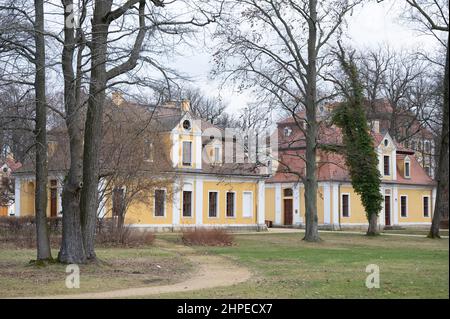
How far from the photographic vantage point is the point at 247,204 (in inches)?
1953

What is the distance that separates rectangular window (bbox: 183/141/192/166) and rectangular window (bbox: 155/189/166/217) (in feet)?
12.4

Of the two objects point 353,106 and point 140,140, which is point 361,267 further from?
point 353,106

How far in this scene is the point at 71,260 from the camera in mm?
19328

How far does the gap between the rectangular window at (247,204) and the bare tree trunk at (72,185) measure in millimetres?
30289

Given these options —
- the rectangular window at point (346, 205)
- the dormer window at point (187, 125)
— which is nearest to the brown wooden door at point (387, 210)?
the rectangular window at point (346, 205)

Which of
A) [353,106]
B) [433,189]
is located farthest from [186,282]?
[433,189]

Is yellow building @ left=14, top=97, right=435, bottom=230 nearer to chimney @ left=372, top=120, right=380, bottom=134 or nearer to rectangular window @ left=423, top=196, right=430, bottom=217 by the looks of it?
rectangular window @ left=423, top=196, right=430, bottom=217

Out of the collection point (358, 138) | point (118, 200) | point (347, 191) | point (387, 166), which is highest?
point (358, 138)

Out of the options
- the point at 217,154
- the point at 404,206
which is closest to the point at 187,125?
the point at 217,154

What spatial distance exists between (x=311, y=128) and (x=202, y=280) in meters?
19.9

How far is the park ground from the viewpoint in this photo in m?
13.4

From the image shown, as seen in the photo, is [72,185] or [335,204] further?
[335,204]

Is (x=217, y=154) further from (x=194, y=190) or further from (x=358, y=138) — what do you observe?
(x=358, y=138)

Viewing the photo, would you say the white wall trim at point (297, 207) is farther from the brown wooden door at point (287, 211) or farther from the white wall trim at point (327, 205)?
the white wall trim at point (327, 205)
